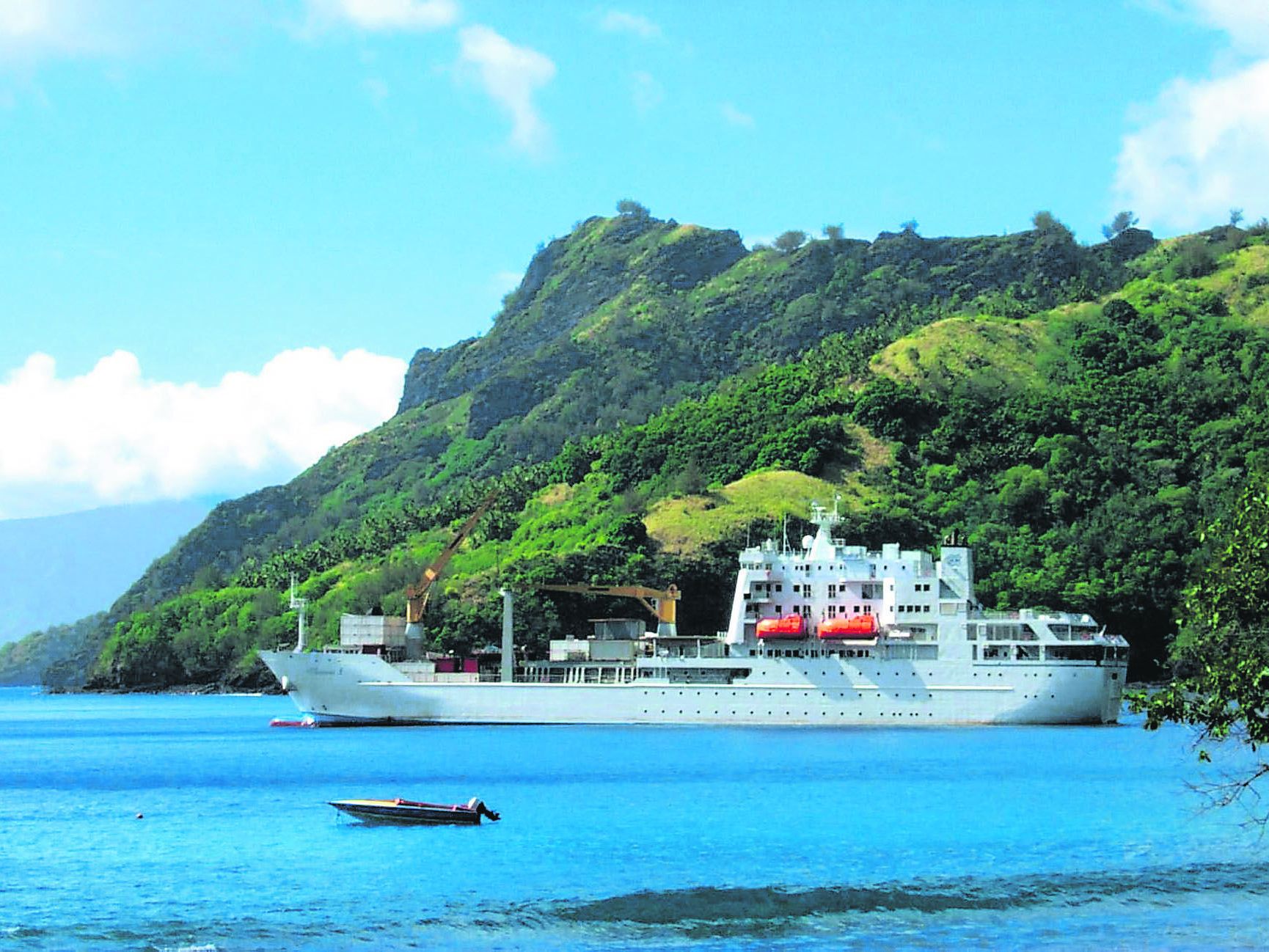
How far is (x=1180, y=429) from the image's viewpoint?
14925 centimetres

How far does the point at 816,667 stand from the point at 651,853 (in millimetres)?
37371

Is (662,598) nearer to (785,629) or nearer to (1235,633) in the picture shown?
(785,629)

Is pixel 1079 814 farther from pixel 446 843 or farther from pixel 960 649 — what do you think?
pixel 960 649

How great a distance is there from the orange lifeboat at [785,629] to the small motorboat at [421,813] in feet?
107

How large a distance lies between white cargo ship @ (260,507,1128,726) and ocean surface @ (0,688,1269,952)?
24.6 feet

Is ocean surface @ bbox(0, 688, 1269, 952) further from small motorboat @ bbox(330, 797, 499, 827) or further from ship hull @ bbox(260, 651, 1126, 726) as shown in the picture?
ship hull @ bbox(260, 651, 1126, 726)

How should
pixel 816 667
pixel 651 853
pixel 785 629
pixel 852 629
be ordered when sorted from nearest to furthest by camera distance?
pixel 651 853 → pixel 852 629 → pixel 785 629 → pixel 816 667

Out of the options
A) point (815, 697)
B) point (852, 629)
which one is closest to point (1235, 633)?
point (852, 629)

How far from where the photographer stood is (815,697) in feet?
246

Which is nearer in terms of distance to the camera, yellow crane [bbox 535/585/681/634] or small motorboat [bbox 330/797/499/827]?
small motorboat [bbox 330/797/499/827]

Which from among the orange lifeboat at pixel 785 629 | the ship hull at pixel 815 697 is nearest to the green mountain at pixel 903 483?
the ship hull at pixel 815 697

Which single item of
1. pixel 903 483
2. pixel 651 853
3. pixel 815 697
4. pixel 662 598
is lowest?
pixel 651 853

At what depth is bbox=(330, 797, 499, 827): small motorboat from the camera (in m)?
42.8

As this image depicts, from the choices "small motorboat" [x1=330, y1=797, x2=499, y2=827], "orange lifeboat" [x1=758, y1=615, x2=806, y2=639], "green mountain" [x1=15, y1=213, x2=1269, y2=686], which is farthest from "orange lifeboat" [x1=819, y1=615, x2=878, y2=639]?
"green mountain" [x1=15, y1=213, x2=1269, y2=686]
